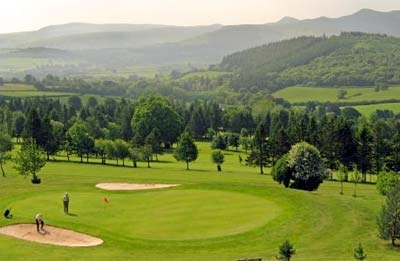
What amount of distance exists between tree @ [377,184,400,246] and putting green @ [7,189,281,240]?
10385 mm

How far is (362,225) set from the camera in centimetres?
4984

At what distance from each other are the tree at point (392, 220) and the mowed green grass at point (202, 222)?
97cm

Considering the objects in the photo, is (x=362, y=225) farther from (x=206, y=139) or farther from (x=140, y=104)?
(x=206, y=139)

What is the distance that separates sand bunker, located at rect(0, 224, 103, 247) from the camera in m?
47.5

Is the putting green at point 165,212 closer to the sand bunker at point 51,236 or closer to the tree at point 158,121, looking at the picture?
the sand bunker at point 51,236

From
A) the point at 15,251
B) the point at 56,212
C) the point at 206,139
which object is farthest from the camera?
the point at 206,139

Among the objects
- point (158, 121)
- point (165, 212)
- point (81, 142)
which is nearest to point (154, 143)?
point (81, 142)

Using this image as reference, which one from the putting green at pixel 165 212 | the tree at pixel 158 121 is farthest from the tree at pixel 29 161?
the tree at pixel 158 121

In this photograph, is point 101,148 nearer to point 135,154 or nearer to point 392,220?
point 135,154

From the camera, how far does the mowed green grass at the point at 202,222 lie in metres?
43.8

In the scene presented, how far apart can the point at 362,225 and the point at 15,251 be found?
98.6 feet

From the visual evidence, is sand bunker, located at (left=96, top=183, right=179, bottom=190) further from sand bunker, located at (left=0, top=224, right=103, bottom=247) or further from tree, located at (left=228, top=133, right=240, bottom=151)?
tree, located at (left=228, top=133, right=240, bottom=151)

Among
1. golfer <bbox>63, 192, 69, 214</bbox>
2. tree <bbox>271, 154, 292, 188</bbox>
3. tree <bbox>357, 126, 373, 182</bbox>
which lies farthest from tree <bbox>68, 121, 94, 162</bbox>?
golfer <bbox>63, 192, 69, 214</bbox>

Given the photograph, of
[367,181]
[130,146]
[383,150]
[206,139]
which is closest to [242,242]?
[367,181]
